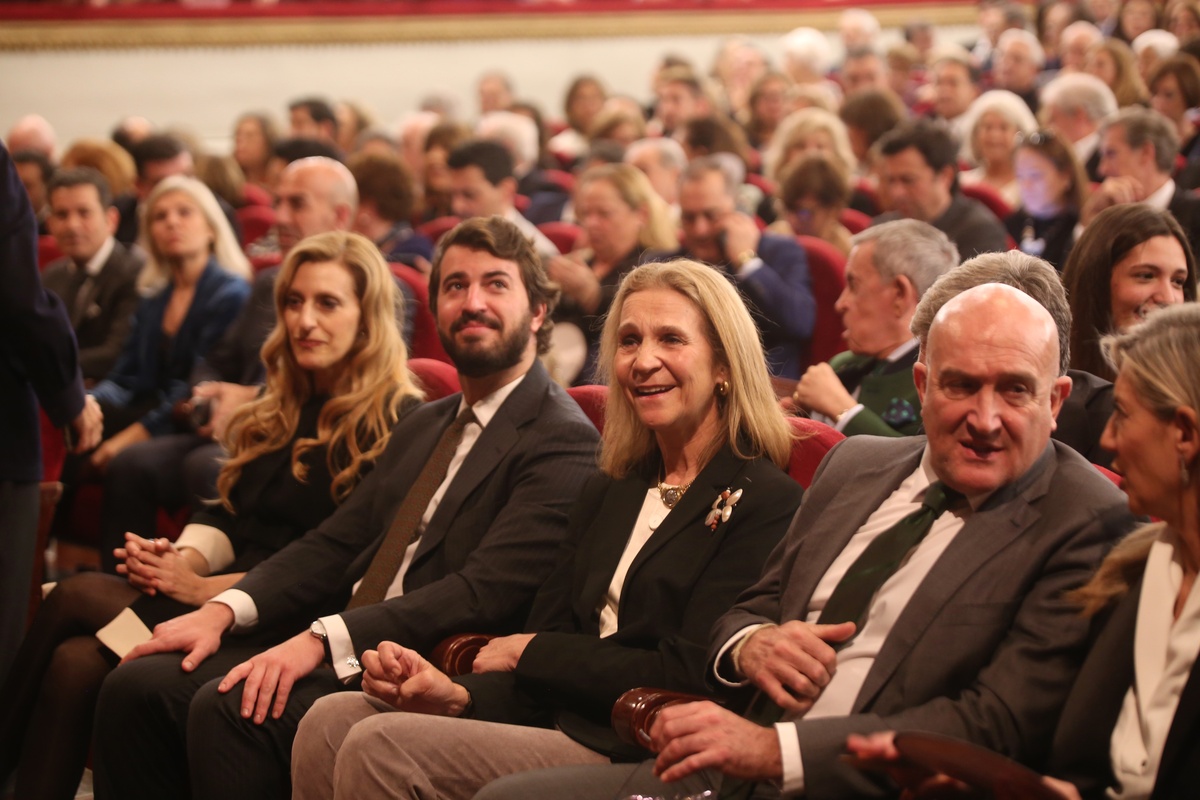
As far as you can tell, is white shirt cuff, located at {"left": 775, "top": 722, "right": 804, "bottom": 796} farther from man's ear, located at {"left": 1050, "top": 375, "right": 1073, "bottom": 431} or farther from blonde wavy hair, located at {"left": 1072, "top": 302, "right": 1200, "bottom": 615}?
man's ear, located at {"left": 1050, "top": 375, "right": 1073, "bottom": 431}

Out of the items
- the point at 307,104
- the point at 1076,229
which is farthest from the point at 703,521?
the point at 307,104

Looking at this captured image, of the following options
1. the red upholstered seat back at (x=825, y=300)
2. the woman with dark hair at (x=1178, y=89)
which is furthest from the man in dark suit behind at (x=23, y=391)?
the woman with dark hair at (x=1178, y=89)

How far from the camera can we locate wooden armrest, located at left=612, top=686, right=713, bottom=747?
1818 millimetres

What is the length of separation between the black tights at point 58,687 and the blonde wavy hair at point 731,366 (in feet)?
3.69

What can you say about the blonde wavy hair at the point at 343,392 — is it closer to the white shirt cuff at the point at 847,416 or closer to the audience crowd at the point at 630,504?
the audience crowd at the point at 630,504

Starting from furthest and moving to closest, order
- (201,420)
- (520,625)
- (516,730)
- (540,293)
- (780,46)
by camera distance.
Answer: (780,46), (201,420), (540,293), (520,625), (516,730)

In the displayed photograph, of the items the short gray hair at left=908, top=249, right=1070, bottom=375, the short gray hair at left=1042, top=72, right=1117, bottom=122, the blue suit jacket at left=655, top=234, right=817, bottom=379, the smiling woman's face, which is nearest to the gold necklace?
the short gray hair at left=908, top=249, right=1070, bottom=375

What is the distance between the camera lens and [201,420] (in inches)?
140

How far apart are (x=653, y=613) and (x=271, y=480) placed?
43.8 inches

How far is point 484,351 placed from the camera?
2500 millimetres

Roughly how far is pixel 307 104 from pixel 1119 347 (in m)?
6.23

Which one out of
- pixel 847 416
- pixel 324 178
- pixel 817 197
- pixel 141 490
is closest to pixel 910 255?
pixel 847 416

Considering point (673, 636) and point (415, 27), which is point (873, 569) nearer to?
point (673, 636)

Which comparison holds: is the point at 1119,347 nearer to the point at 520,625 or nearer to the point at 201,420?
the point at 520,625
